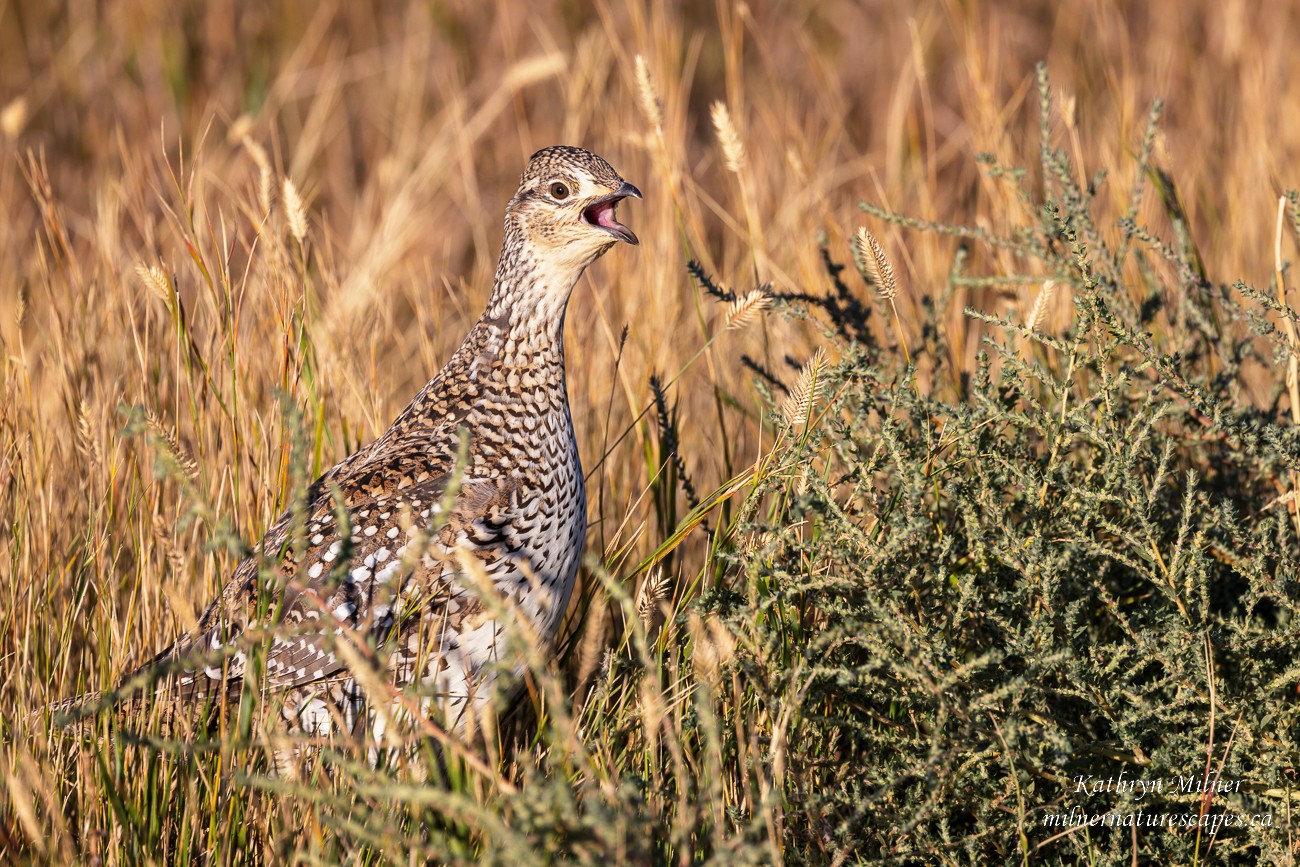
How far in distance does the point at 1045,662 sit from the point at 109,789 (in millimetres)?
1701

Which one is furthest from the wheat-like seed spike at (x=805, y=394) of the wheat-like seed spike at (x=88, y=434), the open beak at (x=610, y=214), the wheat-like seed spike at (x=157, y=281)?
the wheat-like seed spike at (x=88, y=434)

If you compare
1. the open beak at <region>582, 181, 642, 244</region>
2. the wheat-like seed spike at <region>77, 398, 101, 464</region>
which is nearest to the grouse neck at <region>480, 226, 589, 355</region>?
the open beak at <region>582, 181, 642, 244</region>

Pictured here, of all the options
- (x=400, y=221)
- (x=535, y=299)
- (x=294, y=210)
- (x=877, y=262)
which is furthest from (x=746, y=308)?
(x=400, y=221)

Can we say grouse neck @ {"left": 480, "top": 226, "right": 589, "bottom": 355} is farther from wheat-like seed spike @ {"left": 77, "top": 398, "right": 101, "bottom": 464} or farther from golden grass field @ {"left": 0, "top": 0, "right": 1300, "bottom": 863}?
wheat-like seed spike @ {"left": 77, "top": 398, "right": 101, "bottom": 464}

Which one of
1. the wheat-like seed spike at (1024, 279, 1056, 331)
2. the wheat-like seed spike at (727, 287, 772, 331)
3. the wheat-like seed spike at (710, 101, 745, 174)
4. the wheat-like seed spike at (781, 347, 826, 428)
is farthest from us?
the wheat-like seed spike at (710, 101, 745, 174)

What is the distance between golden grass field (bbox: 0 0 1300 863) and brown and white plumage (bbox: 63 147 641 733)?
0.20 meters

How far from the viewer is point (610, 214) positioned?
3.29 meters

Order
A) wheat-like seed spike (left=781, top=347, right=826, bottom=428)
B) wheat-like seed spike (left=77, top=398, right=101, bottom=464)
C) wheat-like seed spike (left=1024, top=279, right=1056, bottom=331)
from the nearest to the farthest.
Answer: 1. wheat-like seed spike (left=781, top=347, right=826, bottom=428)
2. wheat-like seed spike (left=1024, top=279, right=1056, bottom=331)
3. wheat-like seed spike (left=77, top=398, right=101, bottom=464)

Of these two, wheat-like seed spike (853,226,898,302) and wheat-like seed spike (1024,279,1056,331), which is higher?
wheat-like seed spike (853,226,898,302)

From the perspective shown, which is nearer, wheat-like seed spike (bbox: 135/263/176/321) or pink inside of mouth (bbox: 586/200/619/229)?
wheat-like seed spike (bbox: 135/263/176/321)

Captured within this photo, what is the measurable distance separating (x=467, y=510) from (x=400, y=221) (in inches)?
82.3

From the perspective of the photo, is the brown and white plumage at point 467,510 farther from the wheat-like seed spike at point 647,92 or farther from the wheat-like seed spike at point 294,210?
the wheat-like seed spike at point 294,210

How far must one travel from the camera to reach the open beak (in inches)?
120

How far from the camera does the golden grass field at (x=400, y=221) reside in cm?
312
